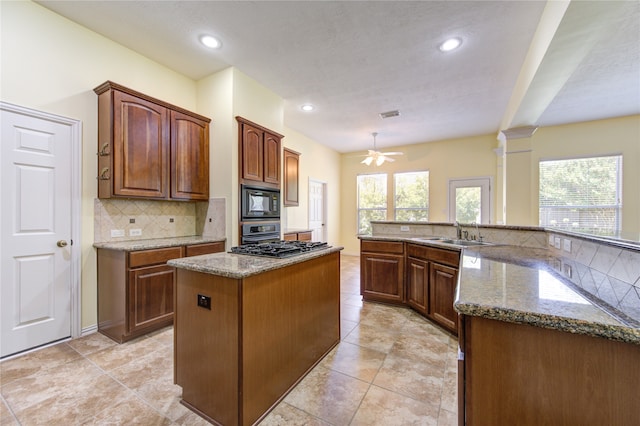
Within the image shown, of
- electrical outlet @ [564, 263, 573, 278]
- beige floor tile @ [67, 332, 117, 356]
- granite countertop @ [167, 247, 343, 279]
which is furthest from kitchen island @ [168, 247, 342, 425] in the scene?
electrical outlet @ [564, 263, 573, 278]

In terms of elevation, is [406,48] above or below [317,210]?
above

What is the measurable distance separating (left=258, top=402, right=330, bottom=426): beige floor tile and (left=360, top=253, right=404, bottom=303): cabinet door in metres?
2.15

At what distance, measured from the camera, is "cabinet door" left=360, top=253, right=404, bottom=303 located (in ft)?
11.3

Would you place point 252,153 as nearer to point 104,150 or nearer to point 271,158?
→ point 271,158

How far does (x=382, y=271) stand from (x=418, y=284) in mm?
525

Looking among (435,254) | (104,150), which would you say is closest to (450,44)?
(435,254)

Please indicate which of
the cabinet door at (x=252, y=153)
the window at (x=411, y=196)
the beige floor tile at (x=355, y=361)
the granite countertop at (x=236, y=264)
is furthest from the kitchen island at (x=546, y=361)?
the window at (x=411, y=196)

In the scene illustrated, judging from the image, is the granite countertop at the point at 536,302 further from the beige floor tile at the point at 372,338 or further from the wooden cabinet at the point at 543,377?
the beige floor tile at the point at 372,338

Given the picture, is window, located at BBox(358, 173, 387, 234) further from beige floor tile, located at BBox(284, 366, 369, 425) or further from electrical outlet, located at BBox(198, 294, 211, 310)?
electrical outlet, located at BBox(198, 294, 211, 310)

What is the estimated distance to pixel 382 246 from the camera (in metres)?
3.56

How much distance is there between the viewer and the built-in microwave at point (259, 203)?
342cm

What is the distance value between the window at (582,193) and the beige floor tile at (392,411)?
4.85m

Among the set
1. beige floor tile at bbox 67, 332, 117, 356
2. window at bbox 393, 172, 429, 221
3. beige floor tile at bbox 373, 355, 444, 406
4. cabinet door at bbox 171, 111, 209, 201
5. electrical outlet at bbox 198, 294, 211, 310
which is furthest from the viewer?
window at bbox 393, 172, 429, 221

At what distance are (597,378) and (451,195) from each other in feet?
19.6
